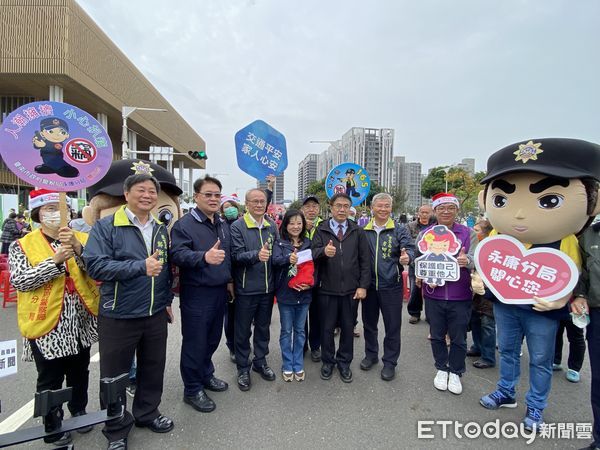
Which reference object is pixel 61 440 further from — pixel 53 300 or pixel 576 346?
pixel 576 346

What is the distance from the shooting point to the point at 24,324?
86.5 inches

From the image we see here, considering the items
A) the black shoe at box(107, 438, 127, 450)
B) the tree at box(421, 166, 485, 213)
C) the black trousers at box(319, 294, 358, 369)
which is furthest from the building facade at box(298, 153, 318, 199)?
the black shoe at box(107, 438, 127, 450)

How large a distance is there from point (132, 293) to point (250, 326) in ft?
4.23

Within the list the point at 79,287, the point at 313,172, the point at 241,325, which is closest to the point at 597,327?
the point at 241,325

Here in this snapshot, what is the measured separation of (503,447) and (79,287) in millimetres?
3525

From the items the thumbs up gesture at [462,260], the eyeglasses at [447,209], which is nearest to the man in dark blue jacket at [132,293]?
the thumbs up gesture at [462,260]

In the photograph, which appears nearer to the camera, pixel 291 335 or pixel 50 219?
pixel 50 219

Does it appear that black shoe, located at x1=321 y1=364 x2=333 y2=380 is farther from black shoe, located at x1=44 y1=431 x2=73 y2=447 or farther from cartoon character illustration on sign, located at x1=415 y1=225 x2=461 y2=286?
black shoe, located at x1=44 y1=431 x2=73 y2=447

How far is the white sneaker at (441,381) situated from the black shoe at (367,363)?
670 millimetres

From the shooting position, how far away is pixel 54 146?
2.26m

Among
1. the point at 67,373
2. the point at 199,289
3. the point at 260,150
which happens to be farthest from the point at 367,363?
the point at 67,373

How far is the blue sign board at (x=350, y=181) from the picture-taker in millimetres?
4262

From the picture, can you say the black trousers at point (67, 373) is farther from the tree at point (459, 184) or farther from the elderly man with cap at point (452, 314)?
the tree at point (459, 184)

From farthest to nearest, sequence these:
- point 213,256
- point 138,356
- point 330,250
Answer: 1. point 330,250
2. point 213,256
3. point 138,356
